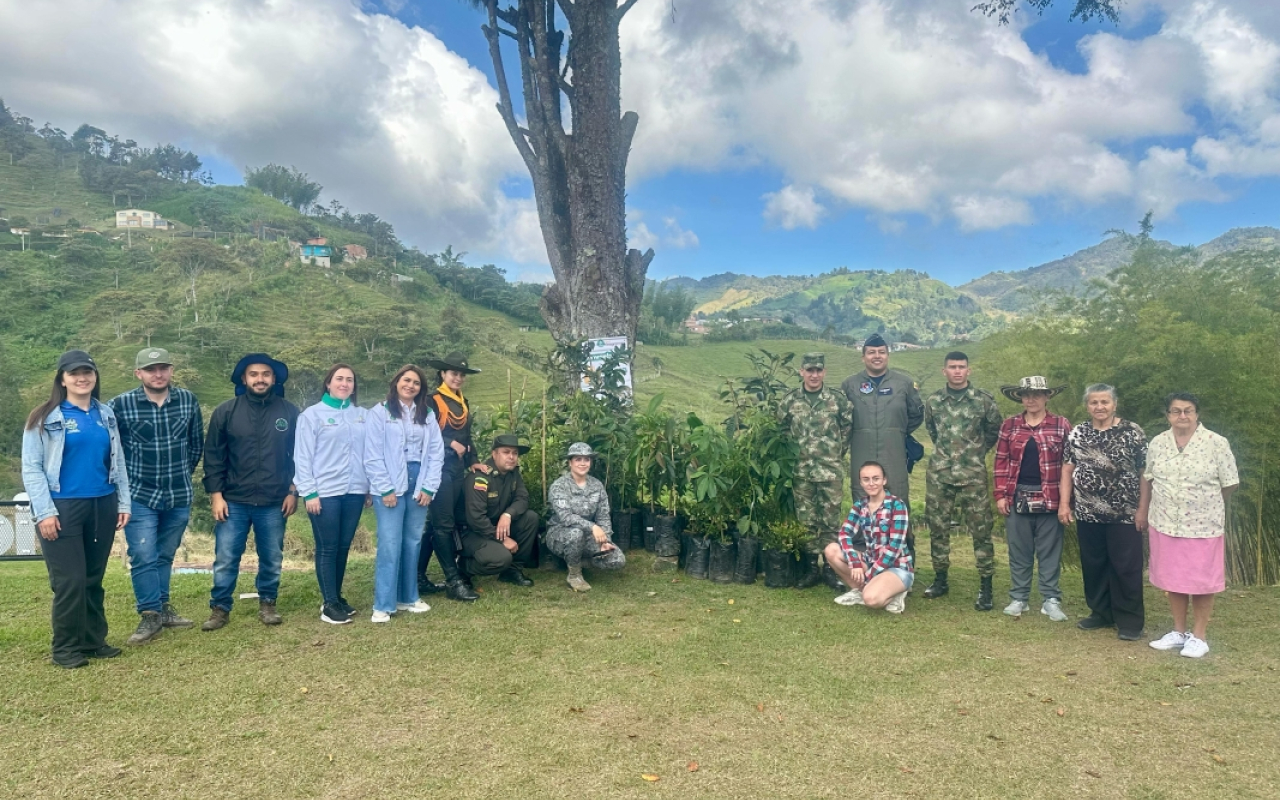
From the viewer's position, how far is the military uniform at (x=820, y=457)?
208 inches

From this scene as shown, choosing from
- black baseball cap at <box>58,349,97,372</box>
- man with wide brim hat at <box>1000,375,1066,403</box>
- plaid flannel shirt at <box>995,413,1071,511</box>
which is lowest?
plaid flannel shirt at <box>995,413,1071,511</box>

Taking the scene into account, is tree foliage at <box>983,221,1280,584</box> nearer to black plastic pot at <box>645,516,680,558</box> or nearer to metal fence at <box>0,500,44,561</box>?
black plastic pot at <box>645,516,680,558</box>

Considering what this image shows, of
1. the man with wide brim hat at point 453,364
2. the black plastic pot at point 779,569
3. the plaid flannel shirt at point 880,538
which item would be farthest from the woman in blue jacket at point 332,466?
the plaid flannel shirt at point 880,538

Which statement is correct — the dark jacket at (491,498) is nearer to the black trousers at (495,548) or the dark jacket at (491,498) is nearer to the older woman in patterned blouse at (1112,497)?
the black trousers at (495,548)

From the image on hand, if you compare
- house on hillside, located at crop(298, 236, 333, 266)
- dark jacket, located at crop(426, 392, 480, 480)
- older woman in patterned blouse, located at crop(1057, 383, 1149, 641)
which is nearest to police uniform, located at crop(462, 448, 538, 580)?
dark jacket, located at crop(426, 392, 480, 480)

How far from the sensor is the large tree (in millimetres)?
7512

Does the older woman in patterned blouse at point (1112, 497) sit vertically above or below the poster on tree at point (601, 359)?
below

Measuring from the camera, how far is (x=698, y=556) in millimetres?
5688

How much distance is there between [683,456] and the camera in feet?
19.4

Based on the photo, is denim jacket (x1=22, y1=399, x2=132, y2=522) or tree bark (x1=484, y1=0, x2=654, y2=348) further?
tree bark (x1=484, y1=0, x2=654, y2=348)

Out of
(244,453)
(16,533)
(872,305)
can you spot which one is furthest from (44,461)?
(872,305)

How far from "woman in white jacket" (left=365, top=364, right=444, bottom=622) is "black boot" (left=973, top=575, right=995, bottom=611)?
11.9 feet

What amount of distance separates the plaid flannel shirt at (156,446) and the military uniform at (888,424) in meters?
4.13

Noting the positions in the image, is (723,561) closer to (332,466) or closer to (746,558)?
(746,558)
